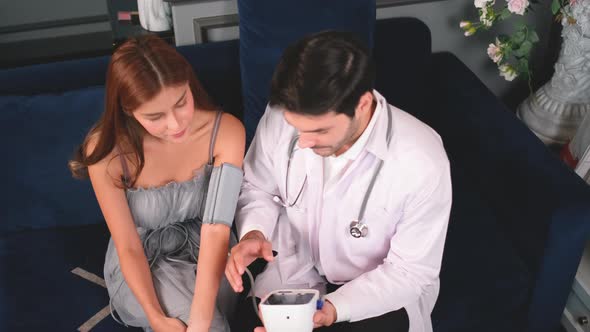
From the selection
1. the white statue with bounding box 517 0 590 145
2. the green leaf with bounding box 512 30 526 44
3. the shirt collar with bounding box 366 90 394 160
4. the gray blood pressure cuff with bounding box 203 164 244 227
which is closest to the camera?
the shirt collar with bounding box 366 90 394 160

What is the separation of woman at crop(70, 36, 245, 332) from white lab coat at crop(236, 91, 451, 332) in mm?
109

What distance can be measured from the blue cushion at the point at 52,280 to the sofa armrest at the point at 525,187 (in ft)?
3.73

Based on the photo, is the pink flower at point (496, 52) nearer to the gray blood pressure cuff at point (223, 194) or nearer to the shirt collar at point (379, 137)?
the shirt collar at point (379, 137)

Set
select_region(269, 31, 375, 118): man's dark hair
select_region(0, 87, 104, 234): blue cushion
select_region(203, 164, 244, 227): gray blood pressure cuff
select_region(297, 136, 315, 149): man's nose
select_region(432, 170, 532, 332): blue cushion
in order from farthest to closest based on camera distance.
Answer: select_region(0, 87, 104, 234): blue cushion, select_region(432, 170, 532, 332): blue cushion, select_region(203, 164, 244, 227): gray blood pressure cuff, select_region(297, 136, 315, 149): man's nose, select_region(269, 31, 375, 118): man's dark hair

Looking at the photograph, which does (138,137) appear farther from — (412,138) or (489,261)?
(489,261)

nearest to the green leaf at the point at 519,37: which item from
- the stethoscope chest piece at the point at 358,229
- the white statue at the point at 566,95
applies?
the white statue at the point at 566,95

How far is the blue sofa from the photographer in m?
1.68

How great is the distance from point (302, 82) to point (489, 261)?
857 mm

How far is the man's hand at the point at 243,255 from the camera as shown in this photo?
1413mm

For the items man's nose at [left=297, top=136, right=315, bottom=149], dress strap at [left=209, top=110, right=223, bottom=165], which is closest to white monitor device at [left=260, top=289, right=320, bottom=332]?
man's nose at [left=297, top=136, right=315, bottom=149]

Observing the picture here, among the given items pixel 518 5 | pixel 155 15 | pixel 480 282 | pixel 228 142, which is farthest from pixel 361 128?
pixel 155 15

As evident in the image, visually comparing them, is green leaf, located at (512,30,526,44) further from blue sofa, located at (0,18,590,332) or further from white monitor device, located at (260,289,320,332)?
white monitor device, located at (260,289,320,332)

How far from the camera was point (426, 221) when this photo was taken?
4.75 ft

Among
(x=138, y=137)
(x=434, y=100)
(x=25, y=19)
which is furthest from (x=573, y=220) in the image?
(x=25, y=19)
